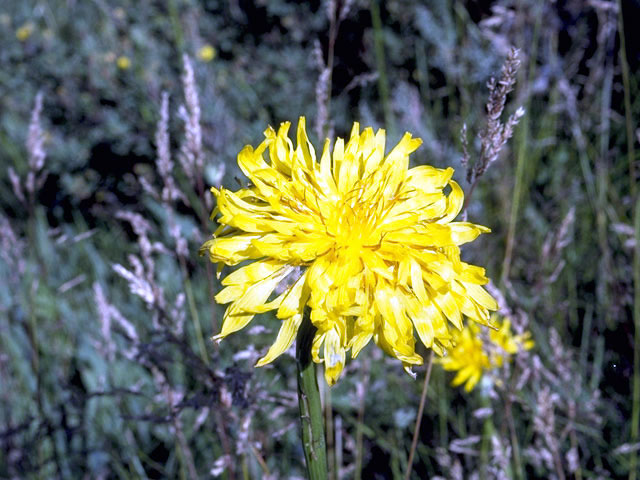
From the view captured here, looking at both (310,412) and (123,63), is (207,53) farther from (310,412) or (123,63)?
(310,412)

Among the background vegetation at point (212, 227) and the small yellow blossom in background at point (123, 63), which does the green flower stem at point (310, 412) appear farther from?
the small yellow blossom in background at point (123, 63)

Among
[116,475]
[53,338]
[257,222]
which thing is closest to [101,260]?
[53,338]

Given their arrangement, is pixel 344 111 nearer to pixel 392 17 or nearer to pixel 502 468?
pixel 392 17

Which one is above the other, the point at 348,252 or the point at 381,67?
the point at 381,67

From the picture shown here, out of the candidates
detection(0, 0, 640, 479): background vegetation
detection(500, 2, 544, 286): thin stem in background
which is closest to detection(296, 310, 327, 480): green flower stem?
detection(0, 0, 640, 479): background vegetation

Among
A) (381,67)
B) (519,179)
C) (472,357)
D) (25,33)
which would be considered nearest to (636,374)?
(472,357)

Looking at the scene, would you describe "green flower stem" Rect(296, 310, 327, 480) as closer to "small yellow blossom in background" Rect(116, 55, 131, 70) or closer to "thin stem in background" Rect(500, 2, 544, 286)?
"thin stem in background" Rect(500, 2, 544, 286)

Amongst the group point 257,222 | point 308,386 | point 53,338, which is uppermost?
point 257,222
